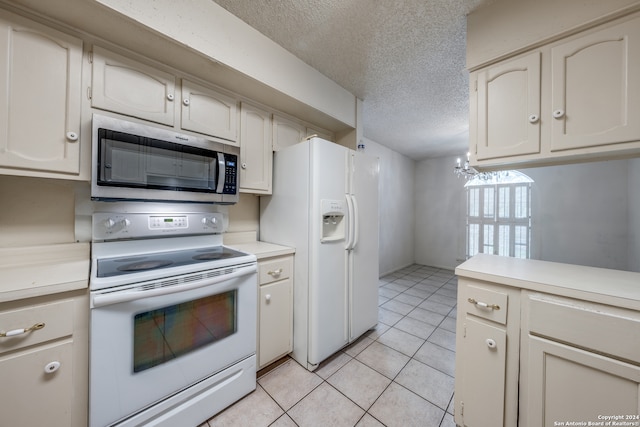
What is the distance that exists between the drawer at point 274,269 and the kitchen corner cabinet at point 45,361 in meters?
0.89

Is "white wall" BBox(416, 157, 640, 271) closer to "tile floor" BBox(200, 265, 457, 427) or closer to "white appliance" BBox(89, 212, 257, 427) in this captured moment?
"tile floor" BBox(200, 265, 457, 427)

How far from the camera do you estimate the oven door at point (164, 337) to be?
0.96 meters

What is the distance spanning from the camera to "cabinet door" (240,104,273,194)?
181 centimetres

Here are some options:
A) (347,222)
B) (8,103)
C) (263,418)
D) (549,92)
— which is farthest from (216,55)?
(263,418)

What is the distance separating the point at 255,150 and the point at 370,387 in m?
2.04

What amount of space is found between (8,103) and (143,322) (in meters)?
1.19

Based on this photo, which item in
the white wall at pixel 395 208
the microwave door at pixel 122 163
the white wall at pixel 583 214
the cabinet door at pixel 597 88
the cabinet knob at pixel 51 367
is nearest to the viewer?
the cabinet knob at pixel 51 367

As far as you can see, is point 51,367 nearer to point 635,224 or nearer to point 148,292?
point 148,292

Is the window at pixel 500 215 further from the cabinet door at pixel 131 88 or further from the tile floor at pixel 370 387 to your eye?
the cabinet door at pixel 131 88

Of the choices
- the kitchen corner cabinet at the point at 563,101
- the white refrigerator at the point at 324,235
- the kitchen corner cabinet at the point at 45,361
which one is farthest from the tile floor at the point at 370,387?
the kitchen corner cabinet at the point at 563,101

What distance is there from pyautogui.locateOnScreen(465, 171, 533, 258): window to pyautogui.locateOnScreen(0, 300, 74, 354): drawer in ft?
14.9

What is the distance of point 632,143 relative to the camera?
1.02 meters

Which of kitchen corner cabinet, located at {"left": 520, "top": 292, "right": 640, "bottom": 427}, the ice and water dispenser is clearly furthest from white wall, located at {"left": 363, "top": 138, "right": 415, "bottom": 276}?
kitchen corner cabinet, located at {"left": 520, "top": 292, "right": 640, "bottom": 427}

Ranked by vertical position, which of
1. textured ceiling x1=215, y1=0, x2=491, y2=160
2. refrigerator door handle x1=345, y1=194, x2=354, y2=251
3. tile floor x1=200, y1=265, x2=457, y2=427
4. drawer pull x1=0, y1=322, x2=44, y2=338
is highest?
textured ceiling x1=215, y1=0, x2=491, y2=160
